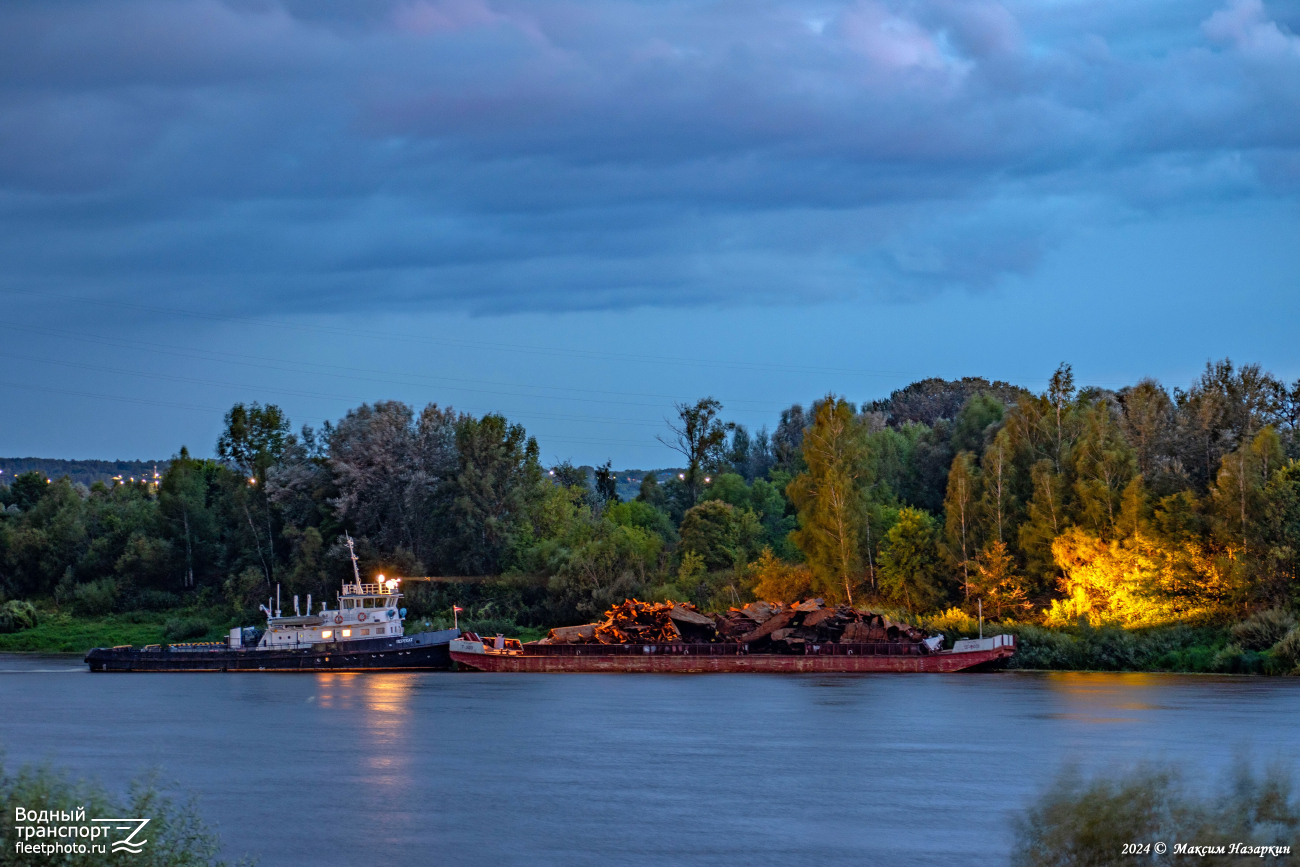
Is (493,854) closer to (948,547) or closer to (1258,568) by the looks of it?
(1258,568)

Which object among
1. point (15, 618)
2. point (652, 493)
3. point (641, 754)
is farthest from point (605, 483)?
point (641, 754)

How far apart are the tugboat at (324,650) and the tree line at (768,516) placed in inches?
629

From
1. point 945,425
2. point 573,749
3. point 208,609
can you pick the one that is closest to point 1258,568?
point 945,425

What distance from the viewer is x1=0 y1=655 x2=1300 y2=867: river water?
28.8m

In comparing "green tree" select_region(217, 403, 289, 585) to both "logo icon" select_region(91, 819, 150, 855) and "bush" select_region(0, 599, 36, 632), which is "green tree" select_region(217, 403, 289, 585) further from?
"logo icon" select_region(91, 819, 150, 855)

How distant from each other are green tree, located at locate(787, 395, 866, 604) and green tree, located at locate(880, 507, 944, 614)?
232 centimetres

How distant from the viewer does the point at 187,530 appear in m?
122

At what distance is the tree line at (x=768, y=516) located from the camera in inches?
2872

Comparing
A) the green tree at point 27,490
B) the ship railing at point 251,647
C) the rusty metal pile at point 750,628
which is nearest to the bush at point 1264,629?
the rusty metal pile at point 750,628

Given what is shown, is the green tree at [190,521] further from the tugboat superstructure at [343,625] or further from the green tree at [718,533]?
the green tree at [718,533]

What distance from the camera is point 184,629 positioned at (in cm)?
10825

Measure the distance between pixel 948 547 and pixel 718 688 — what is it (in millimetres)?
22270

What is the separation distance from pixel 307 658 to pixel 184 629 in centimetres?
3117

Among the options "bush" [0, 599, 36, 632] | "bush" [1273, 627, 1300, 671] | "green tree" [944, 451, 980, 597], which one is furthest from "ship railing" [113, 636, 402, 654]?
"bush" [1273, 627, 1300, 671]
